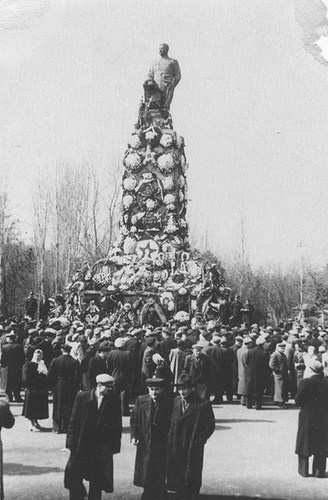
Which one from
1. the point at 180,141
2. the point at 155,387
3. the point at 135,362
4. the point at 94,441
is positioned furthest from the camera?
the point at 180,141

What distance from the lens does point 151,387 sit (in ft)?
24.4

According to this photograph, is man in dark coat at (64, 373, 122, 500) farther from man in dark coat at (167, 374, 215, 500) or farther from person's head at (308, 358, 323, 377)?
person's head at (308, 358, 323, 377)

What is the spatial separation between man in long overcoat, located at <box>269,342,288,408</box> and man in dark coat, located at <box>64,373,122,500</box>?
7.99 meters

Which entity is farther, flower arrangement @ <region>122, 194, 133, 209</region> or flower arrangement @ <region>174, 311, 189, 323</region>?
flower arrangement @ <region>122, 194, 133, 209</region>

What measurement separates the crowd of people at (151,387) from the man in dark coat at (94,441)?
0.03ft

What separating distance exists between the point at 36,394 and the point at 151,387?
4702mm

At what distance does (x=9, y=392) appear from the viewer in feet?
49.2

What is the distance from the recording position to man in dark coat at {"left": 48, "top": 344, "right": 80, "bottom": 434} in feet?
36.8

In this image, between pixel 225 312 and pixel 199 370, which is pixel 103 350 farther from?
pixel 225 312

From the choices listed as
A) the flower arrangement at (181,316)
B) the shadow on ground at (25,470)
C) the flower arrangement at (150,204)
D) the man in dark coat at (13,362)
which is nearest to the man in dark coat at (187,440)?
the shadow on ground at (25,470)

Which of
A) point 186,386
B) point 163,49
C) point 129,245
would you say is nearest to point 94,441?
point 186,386

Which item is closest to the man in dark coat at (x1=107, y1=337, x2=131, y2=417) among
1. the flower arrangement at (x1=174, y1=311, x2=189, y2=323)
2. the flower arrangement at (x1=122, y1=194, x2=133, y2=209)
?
the flower arrangement at (x1=174, y1=311, x2=189, y2=323)

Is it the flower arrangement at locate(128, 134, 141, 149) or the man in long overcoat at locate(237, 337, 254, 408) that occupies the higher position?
the flower arrangement at locate(128, 134, 141, 149)

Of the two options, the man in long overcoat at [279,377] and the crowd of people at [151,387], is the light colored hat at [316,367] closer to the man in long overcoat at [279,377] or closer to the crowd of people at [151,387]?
the crowd of people at [151,387]
